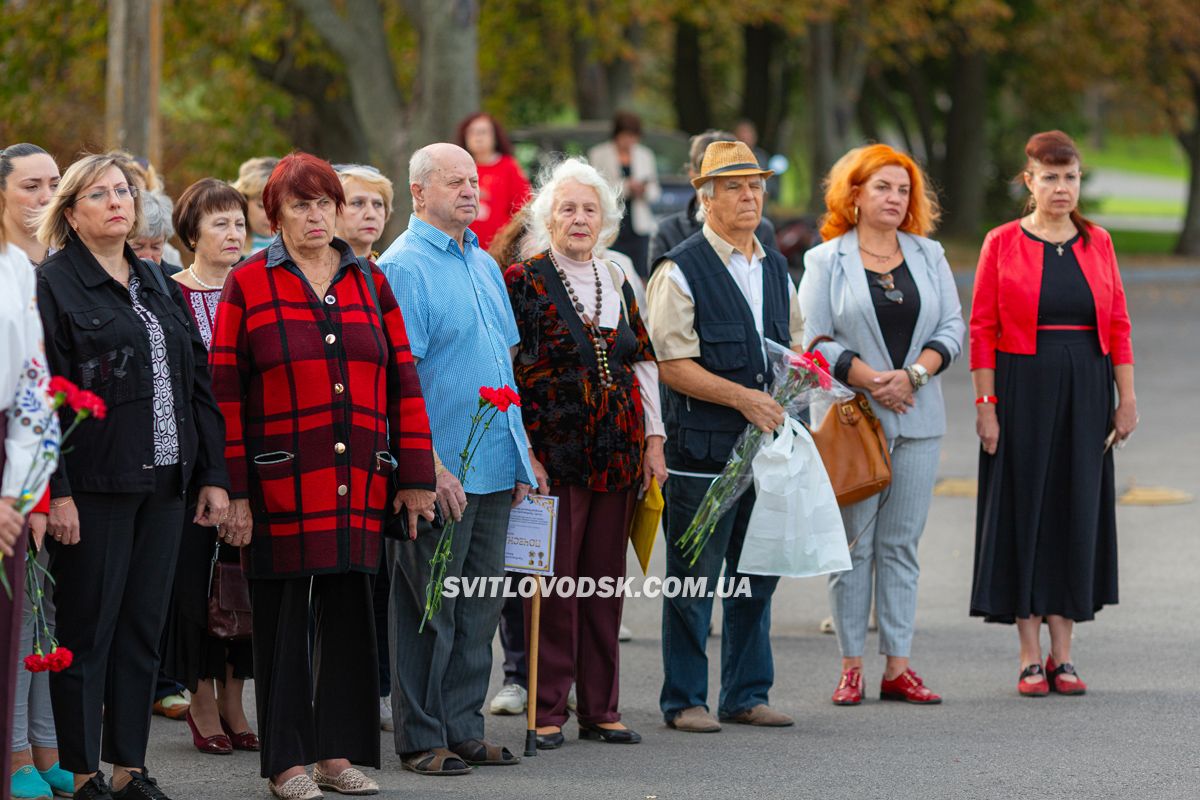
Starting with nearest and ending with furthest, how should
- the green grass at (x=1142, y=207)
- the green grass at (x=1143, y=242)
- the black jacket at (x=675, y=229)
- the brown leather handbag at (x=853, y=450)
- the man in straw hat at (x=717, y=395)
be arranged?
the man in straw hat at (x=717, y=395) < the brown leather handbag at (x=853, y=450) < the black jacket at (x=675, y=229) < the green grass at (x=1143, y=242) < the green grass at (x=1142, y=207)

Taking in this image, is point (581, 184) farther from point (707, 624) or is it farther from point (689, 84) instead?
point (689, 84)

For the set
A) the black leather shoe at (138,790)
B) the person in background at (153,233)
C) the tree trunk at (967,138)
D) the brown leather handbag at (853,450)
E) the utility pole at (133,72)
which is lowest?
the black leather shoe at (138,790)

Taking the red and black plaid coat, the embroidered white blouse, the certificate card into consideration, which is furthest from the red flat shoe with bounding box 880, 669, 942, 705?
the embroidered white blouse

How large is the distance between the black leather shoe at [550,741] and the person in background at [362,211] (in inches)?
75.8

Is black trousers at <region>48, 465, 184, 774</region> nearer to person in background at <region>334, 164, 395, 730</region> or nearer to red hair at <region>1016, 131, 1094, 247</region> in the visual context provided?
person in background at <region>334, 164, 395, 730</region>

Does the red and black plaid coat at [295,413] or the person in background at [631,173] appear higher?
the person in background at [631,173]

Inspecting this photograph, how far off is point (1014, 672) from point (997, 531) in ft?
2.24

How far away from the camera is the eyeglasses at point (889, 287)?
7.16 m

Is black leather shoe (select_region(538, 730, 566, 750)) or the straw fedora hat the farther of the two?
the straw fedora hat

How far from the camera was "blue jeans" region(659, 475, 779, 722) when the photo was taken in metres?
6.75

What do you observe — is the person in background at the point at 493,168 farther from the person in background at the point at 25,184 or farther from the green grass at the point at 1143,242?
the green grass at the point at 1143,242

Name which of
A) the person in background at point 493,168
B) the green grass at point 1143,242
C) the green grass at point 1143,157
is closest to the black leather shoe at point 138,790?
the person in background at point 493,168

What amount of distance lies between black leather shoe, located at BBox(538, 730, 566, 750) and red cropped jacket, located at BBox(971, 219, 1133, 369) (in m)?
2.41

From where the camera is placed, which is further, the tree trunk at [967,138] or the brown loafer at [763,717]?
the tree trunk at [967,138]
